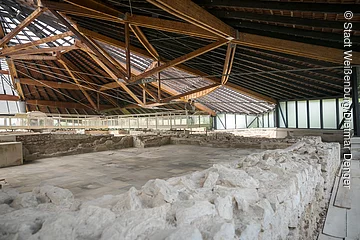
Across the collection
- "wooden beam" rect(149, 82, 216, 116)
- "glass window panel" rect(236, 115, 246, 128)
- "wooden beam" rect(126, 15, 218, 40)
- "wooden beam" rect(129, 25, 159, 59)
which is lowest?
"glass window panel" rect(236, 115, 246, 128)

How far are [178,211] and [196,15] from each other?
6.50 meters

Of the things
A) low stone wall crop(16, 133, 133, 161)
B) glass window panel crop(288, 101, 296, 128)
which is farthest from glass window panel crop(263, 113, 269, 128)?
low stone wall crop(16, 133, 133, 161)

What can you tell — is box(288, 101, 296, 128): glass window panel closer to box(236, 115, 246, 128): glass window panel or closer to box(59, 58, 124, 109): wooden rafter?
box(236, 115, 246, 128): glass window panel

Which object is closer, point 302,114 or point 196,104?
point 302,114

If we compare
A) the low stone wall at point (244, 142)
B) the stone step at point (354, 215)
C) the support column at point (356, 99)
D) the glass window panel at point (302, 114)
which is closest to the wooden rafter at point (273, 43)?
the support column at point (356, 99)

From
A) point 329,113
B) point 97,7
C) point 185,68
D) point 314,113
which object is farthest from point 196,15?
point 314,113

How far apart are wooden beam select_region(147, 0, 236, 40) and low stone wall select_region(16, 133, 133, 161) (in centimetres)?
694

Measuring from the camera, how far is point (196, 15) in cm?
693

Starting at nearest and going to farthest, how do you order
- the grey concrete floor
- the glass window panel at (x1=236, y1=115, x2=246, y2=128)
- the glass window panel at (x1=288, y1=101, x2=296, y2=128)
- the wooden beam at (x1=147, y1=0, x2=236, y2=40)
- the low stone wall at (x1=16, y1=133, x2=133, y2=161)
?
the grey concrete floor < the wooden beam at (x1=147, y1=0, x2=236, y2=40) < the low stone wall at (x1=16, y1=133, x2=133, y2=161) < the glass window panel at (x1=288, y1=101, x2=296, y2=128) < the glass window panel at (x1=236, y1=115, x2=246, y2=128)

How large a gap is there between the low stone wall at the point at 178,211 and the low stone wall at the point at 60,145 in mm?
6892

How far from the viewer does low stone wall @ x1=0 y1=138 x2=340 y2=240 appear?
165 cm

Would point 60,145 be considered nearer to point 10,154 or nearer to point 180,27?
point 10,154

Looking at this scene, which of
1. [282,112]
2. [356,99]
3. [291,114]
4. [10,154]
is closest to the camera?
[10,154]

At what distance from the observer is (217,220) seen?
1.89 meters
